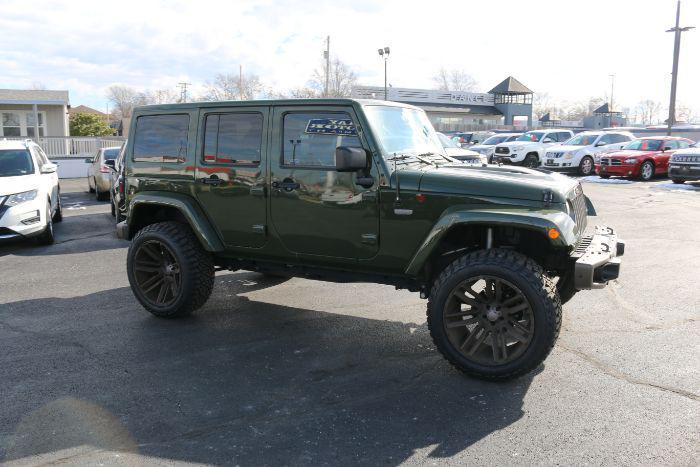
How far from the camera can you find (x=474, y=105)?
63.6 m

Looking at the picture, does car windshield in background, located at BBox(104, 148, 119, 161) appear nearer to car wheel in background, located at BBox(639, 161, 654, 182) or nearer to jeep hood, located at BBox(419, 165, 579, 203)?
jeep hood, located at BBox(419, 165, 579, 203)

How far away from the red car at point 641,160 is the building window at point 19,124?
88.5ft

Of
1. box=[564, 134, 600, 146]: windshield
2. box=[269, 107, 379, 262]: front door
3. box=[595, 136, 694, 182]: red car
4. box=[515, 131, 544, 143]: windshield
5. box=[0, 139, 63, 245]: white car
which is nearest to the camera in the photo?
box=[269, 107, 379, 262]: front door

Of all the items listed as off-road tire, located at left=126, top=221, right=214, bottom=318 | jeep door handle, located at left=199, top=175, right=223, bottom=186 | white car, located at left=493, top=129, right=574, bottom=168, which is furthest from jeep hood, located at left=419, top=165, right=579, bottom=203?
white car, located at left=493, top=129, right=574, bottom=168

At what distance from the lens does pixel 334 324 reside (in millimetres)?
5641

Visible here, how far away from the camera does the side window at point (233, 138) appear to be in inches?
207

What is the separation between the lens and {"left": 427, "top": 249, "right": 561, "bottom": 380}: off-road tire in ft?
13.5

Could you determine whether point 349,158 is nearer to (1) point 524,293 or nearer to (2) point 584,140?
(1) point 524,293

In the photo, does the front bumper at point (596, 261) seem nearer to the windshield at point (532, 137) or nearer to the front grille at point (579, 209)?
the front grille at point (579, 209)

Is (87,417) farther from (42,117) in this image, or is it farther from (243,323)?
(42,117)

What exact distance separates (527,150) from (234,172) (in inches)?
869

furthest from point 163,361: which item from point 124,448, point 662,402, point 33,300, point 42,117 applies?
point 42,117

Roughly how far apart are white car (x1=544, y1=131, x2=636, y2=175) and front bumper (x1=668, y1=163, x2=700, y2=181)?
4575 mm

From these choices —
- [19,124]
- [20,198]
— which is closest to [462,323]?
[20,198]
